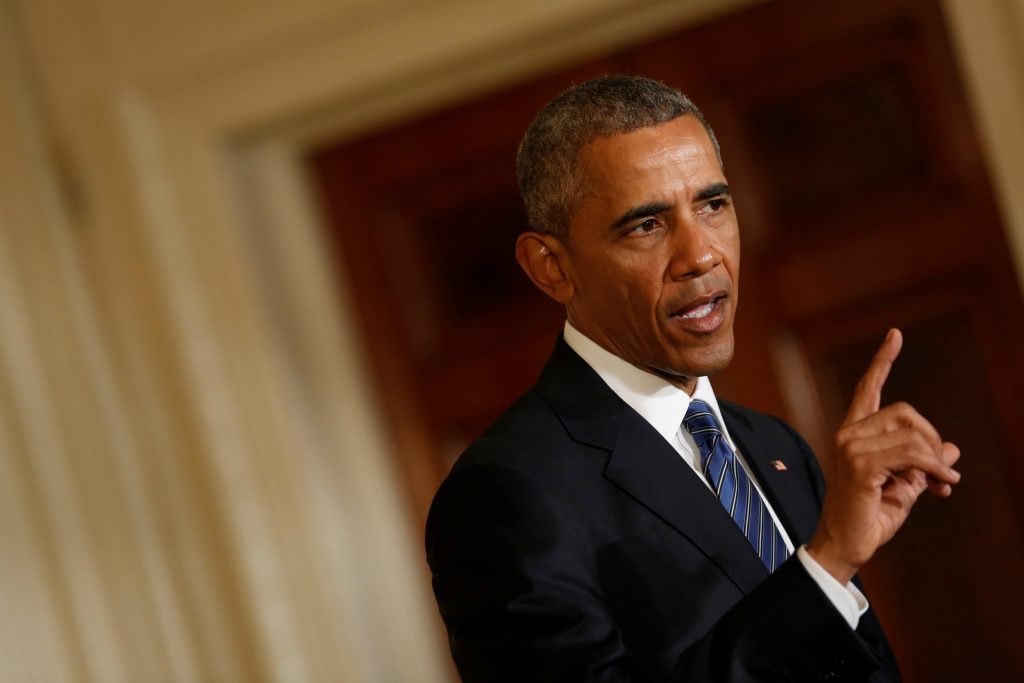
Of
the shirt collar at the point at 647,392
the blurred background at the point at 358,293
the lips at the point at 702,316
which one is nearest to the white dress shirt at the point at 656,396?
the shirt collar at the point at 647,392

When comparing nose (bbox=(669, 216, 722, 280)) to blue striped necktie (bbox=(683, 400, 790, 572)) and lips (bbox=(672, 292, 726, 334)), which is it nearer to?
lips (bbox=(672, 292, 726, 334))

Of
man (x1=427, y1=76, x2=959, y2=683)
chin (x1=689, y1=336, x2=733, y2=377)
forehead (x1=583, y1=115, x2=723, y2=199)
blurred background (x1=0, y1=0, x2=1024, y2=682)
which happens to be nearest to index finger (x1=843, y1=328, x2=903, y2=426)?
man (x1=427, y1=76, x2=959, y2=683)

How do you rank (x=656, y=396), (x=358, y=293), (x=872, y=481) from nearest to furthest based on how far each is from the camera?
(x=872, y=481), (x=656, y=396), (x=358, y=293)

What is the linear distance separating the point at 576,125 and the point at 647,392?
27cm

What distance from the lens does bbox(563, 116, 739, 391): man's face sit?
1.10 meters

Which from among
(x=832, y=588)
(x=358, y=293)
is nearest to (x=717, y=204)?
(x=832, y=588)

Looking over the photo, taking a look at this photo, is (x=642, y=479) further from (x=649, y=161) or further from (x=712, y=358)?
(x=649, y=161)

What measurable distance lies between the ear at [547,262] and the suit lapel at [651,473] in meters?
0.09

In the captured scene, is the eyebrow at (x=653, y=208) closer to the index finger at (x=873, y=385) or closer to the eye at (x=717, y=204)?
the eye at (x=717, y=204)

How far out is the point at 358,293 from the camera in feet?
10.1

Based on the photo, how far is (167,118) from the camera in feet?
9.75

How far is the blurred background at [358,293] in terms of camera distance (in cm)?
272

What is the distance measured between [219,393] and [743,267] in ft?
4.05

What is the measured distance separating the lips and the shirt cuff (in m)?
0.22
